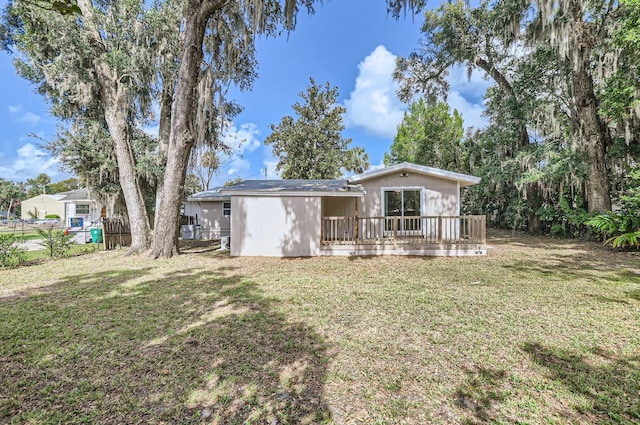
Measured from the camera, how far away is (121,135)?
30.3 feet

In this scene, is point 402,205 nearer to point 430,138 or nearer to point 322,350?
point 322,350

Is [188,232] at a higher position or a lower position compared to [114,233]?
lower

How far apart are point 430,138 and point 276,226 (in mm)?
17932

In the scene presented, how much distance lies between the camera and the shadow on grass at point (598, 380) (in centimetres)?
216

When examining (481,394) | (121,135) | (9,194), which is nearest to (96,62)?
(121,135)

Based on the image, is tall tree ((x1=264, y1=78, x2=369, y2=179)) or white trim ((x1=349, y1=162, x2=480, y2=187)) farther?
tall tree ((x1=264, y1=78, x2=369, y2=179))

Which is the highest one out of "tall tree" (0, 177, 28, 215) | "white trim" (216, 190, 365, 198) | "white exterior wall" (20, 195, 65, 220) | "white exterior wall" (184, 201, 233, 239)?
"tall tree" (0, 177, 28, 215)

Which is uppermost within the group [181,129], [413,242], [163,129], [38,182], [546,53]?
[38,182]

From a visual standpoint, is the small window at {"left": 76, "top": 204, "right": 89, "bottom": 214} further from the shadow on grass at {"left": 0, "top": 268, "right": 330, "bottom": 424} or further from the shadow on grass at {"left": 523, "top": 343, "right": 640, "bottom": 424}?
the shadow on grass at {"left": 523, "top": 343, "right": 640, "bottom": 424}

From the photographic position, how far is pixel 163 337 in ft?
11.2

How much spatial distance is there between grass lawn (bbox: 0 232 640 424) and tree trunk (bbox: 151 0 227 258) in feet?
9.09

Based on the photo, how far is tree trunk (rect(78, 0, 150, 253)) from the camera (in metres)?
9.01

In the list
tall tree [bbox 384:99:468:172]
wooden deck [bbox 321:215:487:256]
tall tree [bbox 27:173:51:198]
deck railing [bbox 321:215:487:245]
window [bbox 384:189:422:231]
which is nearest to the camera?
wooden deck [bbox 321:215:487:256]

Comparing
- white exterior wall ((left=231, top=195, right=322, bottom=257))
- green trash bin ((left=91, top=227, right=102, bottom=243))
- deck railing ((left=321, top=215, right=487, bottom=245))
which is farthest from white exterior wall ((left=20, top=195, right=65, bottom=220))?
deck railing ((left=321, top=215, right=487, bottom=245))
